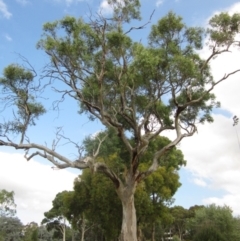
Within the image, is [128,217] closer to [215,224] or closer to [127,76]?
[127,76]

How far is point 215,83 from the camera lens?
18.3m

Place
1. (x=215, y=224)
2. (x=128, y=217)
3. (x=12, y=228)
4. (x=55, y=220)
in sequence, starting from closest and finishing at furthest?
(x=128, y=217), (x=215, y=224), (x=55, y=220), (x=12, y=228)

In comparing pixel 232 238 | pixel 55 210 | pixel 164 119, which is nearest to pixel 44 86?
pixel 164 119

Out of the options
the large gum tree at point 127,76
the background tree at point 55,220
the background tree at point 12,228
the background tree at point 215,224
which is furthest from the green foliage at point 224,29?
the background tree at point 12,228

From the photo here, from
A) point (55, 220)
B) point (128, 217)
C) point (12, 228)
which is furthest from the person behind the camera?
point (12, 228)

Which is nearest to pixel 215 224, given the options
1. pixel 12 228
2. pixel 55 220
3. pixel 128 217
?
pixel 128 217

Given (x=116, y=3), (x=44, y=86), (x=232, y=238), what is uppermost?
(x=116, y=3)

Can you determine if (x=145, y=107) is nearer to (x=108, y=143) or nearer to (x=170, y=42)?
(x=170, y=42)

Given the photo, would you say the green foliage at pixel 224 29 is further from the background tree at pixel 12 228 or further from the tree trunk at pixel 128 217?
the background tree at pixel 12 228

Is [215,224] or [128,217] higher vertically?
[215,224]

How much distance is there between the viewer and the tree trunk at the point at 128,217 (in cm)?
1647

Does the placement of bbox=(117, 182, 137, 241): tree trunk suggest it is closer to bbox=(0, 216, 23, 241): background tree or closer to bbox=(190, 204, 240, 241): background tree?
bbox=(190, 204, 240, 241): background tree

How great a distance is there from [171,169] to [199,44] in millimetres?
11991

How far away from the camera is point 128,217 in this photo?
54.6 feet
